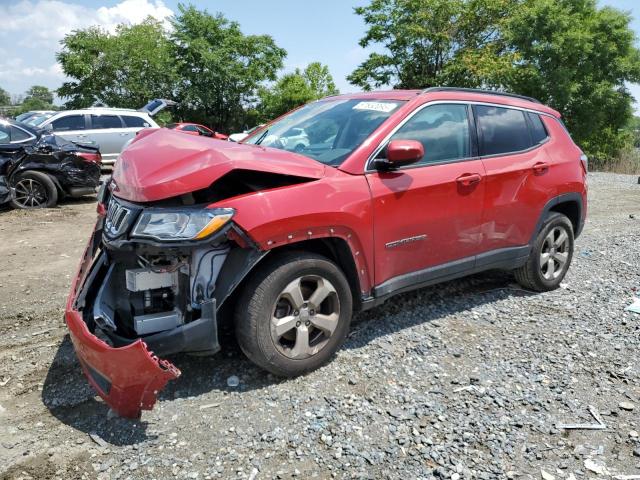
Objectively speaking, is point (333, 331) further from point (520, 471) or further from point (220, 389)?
point (520, 471)

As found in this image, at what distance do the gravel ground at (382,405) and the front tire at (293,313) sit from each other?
7.4 inches

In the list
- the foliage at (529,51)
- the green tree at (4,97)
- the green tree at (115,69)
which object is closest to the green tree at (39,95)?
the green tree at (4,97)

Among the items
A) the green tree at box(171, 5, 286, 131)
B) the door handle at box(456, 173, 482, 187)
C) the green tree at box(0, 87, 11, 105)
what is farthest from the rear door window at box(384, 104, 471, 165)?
the green tree at box(0, 87, 11, 105)

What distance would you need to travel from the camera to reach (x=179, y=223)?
274 cm

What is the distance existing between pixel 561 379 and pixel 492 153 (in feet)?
6.09

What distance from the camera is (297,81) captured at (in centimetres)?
3306

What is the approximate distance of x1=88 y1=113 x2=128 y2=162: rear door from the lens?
14.2 meters

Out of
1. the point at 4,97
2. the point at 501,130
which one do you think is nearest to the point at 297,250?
the point at 501,130

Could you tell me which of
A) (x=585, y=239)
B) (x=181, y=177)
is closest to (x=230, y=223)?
(x=181, y=177)

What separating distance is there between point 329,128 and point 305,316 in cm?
151

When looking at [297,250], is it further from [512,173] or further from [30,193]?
[30,193]

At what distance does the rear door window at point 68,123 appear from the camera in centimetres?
1363

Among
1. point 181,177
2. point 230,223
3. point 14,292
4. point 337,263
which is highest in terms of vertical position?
point 181,177

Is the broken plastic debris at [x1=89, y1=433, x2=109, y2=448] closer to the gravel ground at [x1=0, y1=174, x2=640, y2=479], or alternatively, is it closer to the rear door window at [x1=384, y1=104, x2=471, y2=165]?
the gravel ground at [x1=0, y1=174, x2=640, y2=479]
